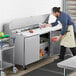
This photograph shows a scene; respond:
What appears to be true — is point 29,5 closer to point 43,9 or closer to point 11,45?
point 43,9

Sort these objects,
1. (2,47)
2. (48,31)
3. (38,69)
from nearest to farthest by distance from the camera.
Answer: (2,47), (38,69), (48,31)

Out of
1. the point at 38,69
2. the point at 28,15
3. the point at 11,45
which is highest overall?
the point at 28,15

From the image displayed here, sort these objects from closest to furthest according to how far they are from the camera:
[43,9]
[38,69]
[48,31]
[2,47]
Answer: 1. [2,47]
2. [38,69]
3. [48,31]
4. [43,9]

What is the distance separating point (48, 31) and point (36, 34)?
0.49 meters

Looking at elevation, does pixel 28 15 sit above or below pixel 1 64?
above

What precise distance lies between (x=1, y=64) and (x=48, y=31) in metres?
1.45

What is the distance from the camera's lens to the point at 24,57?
17.2 feet

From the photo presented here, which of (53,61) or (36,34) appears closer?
(36,34)

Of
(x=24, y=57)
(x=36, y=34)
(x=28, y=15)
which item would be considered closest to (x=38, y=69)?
(x=24, y=57)

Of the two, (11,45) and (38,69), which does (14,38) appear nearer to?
(11,45)

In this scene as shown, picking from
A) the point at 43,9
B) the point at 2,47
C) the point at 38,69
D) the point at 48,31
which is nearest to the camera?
the point at 2,47

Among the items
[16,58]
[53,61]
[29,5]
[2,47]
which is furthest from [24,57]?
[29,5]

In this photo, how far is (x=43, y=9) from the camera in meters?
6.61

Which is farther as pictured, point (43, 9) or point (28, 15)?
point (43, 9)
